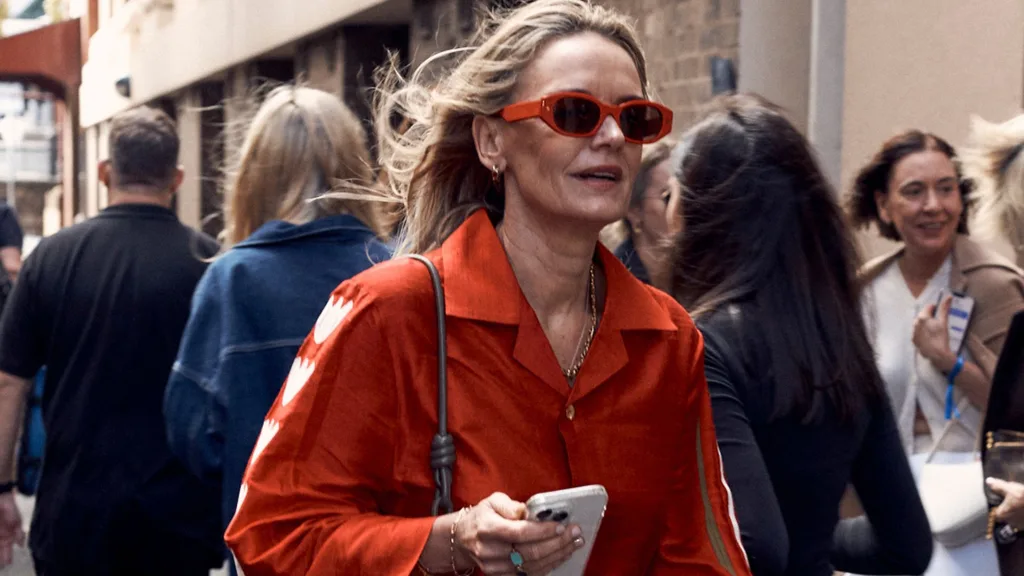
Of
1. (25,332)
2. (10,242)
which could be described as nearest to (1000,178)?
(25,332)

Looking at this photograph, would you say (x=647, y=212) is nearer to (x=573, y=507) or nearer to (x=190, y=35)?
(x=573, y=507)

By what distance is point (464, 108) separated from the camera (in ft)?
9.04

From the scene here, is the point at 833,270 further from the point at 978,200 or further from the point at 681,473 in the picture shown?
the point at 978,200

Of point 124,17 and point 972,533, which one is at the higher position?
point 124,17

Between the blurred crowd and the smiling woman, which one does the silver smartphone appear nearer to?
the blurred crowd

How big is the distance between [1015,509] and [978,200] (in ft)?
5.82

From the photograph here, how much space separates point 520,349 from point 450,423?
0.17m

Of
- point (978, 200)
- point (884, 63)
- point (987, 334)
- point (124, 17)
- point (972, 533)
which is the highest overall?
point (124, 17)

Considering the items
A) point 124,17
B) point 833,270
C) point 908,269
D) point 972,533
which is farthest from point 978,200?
point 124,17

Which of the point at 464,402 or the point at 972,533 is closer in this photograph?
the point at 464,402

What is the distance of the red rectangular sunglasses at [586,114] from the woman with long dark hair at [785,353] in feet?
1.94

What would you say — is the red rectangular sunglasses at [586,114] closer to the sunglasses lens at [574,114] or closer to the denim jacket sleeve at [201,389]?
the sunglasses lens at [574,114]

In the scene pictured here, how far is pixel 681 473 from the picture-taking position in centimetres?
273

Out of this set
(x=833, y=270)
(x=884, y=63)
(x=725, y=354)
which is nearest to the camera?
(x=725, y=354)
